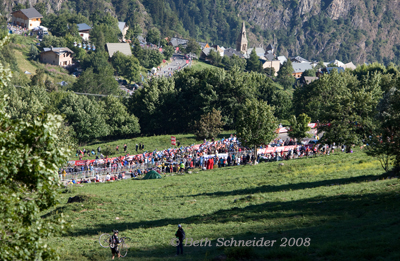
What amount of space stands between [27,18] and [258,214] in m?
192

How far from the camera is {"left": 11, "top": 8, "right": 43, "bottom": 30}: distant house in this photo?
620 ft

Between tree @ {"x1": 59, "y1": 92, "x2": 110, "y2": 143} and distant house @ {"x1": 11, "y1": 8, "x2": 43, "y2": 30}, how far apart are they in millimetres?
121492

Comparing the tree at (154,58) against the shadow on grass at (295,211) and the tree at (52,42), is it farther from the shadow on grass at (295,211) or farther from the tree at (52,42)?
the shadow on grass at (295,211)

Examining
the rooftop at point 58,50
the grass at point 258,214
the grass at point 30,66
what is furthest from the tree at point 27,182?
the rooftop at point 58,50

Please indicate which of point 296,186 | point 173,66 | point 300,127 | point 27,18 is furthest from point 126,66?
point 296,186

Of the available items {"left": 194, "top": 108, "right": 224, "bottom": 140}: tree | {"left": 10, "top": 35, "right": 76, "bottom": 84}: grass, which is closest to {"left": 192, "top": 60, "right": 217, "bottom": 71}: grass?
{"left": 10, "top": 35, "right": 76, "bottom": 84}: grass

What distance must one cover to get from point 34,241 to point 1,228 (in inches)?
42.0

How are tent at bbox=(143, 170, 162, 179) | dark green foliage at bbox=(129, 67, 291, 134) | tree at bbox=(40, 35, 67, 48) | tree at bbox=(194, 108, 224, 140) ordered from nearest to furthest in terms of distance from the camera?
1. tent at bbox=(143, 170, 162, 179)
2. tree at bbox=(194, 108, 224, 140)
3. dark green foliage at bbox=(129, 67, 291, 134)
4. tree at bbox=(40, 35, 67, 48)

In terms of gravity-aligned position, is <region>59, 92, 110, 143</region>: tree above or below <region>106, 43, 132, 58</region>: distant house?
below

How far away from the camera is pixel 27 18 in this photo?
189 m

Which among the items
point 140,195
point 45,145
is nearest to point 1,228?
point 45,145

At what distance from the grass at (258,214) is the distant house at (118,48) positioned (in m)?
149

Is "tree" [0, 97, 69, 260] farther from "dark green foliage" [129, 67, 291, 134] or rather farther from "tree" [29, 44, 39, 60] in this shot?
"tree" [29, 44, 39, 60]

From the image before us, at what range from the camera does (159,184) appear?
4191cm
